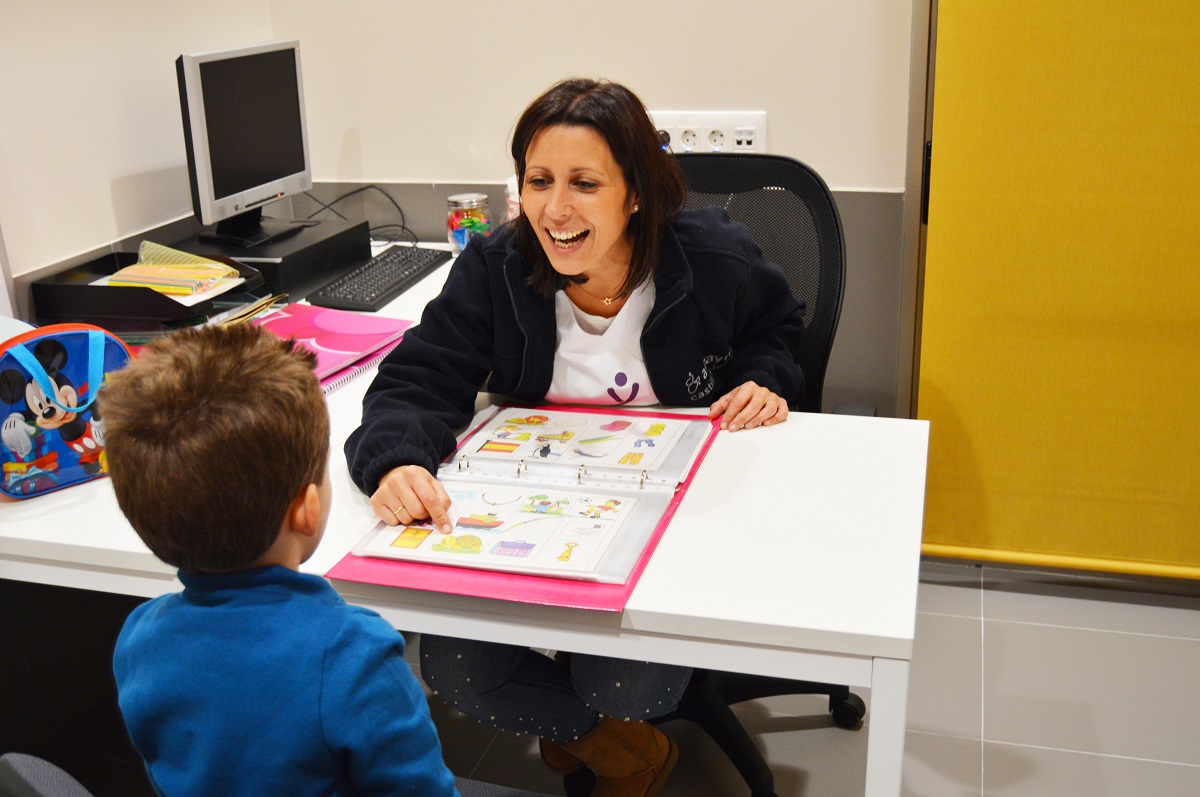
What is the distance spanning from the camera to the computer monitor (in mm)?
2227

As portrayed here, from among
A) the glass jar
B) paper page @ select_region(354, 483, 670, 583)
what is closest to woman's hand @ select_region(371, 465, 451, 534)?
paper page @ select_region(354, 483, 670, 583)

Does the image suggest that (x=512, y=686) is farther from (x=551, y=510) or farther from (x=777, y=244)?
(x=777, y=244)

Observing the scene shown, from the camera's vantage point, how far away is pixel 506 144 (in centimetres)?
271

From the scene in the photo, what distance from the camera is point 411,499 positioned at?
4.50ft

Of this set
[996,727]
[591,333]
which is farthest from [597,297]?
[996,727]

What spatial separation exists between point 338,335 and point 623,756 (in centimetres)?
90

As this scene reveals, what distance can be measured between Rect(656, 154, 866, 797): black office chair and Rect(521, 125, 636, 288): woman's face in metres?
0.34

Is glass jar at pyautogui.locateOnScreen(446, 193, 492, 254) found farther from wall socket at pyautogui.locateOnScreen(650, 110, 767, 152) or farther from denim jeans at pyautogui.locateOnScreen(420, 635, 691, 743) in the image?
denim jeans at pyautogui.locateOnScreen(420, 635, 691, 743)

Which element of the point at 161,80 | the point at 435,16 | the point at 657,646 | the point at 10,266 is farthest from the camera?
the point at 435,16

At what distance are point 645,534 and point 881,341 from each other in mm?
1438

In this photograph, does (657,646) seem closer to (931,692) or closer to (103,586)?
(103,586)

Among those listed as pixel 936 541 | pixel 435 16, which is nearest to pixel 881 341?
pixel 936 541

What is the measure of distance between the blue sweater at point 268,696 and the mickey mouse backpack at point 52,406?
1.92 ft

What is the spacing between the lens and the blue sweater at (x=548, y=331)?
1.67m
